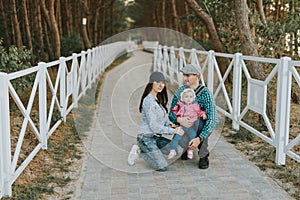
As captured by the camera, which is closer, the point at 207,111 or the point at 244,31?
the point at 207,111

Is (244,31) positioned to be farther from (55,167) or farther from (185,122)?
(55,167)

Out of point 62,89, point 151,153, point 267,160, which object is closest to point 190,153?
point 151,153

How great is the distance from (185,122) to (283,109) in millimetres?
1106

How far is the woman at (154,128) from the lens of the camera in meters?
4.82

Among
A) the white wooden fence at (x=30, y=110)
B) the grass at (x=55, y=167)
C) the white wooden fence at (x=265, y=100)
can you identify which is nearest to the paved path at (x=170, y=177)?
the grass at (x=55, y=167)

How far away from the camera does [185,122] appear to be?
488 cm

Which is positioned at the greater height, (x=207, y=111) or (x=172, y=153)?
(x=207, y=111)

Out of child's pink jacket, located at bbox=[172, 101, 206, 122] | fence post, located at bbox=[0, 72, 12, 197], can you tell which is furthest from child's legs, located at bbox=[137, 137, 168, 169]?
fence post, located at bbox=[0, 72, 12, 197]

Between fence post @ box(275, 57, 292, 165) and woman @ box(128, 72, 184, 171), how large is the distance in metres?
1.12

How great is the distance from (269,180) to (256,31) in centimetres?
557

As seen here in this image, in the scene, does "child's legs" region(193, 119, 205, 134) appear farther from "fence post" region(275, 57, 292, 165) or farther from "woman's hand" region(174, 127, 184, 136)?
"fence post" region(275, 57, 292, 165)

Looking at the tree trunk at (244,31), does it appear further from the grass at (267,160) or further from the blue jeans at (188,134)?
the blue jeans at (188,134)

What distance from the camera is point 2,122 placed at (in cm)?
378

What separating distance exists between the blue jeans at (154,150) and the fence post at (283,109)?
127 centimetres
